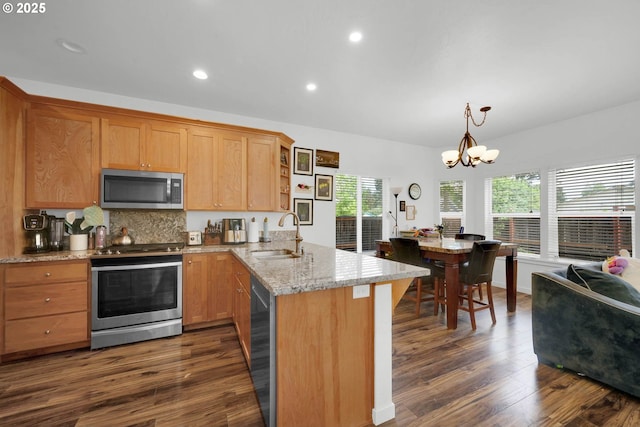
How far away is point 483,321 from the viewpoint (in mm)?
3164

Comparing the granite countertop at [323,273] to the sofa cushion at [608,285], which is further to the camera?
the sofa cushion at [608,285]

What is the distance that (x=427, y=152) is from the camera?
18.1 ft

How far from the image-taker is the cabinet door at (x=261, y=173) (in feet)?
11.4

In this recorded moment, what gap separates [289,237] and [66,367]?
2583 millimetres

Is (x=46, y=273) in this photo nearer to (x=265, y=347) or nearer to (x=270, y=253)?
(x=270, y=253)

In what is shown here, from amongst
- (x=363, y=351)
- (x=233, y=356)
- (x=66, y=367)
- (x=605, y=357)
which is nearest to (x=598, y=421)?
(x=605, y=357)

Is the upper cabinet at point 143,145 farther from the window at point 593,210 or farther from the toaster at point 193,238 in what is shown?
the window at point 593,210

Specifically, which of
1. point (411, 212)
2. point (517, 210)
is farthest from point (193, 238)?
point (517, 210)

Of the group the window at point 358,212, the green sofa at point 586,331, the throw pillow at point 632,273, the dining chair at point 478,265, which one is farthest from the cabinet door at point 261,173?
the throw pillow at point 632,273

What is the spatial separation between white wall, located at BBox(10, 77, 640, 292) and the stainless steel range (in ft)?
2.74

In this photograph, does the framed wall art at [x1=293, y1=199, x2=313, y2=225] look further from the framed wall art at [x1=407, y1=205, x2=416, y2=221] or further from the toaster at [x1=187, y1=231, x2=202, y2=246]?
the framed wall art at [x1=407, y1=205, x2=416, y2=221]

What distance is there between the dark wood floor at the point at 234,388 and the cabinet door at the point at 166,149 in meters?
1.86

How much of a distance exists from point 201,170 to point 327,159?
6.46 feet

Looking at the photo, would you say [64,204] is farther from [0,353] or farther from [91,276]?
[0,353]
